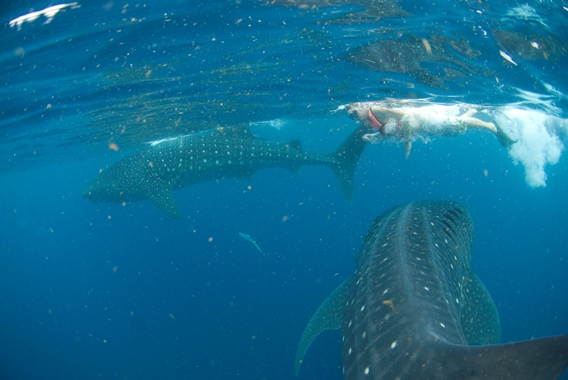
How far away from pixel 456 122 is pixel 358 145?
318 centimetres

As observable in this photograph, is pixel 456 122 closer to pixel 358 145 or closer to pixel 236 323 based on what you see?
pixel 358 145

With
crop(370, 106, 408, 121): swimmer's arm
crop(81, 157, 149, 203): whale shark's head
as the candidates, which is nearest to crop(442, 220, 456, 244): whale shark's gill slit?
crop(370, 106, 408, 121): swimmer's arm

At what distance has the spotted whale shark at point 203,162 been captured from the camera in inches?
484

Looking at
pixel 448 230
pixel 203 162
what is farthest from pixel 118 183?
pixel 448 230

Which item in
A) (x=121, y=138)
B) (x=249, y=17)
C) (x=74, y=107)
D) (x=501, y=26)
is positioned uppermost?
(x=249, y=17)

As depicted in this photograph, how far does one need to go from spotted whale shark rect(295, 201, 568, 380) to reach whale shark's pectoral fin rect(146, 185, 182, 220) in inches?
334

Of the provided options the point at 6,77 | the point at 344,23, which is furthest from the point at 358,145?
the point at 6,77

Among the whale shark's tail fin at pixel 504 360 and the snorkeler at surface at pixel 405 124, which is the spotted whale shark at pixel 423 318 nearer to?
the whale shark's tail fin at pixel 504 360

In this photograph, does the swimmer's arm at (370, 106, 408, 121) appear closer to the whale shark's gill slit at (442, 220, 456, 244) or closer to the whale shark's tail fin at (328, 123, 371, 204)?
the whale shark's tail fin at (328, 123, 371, 204)

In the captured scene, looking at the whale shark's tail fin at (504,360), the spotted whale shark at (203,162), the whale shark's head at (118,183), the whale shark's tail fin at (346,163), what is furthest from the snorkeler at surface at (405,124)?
the whale shark's head at (118,183)

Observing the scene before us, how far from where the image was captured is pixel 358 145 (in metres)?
12.0

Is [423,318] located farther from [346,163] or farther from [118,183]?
[118,183]

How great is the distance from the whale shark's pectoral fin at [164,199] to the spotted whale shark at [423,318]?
8493mm

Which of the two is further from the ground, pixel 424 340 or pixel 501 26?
pixel 501 26
